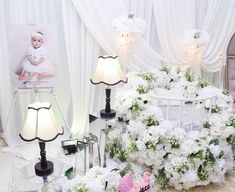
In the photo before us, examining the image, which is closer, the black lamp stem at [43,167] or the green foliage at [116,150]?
the black lamp stem at [43,167]

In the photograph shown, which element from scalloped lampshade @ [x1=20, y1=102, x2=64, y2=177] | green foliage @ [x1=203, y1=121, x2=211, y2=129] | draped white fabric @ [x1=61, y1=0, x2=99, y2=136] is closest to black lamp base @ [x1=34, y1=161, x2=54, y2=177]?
scalloped lampshade @ [x1=20, y1=102, x2=64, y2=177]

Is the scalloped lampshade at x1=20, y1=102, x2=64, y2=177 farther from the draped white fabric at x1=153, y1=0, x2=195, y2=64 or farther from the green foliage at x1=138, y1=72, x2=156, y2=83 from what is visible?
the draped white fabric at x1=153, y1=0, x2=195, y2=64

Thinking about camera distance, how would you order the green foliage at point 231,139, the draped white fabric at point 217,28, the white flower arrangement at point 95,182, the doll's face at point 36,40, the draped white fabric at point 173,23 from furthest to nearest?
the draped white fabric at point 217,28 < the draped white fabric at point 173,23 < the doll's face at point 36,40 < the green foliage at point 231,139 < the white flower arrangement at point 95,182

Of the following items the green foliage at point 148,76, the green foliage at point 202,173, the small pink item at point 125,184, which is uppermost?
the green foliage at point 148,76

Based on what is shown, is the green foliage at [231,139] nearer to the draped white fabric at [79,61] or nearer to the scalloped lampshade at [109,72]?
the scalloped lampshade at [109,72]

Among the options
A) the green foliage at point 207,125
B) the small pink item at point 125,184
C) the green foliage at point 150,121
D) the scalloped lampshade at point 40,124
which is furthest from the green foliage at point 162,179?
the scalloped lampshade at point 40,124

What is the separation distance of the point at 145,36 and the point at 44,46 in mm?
1229

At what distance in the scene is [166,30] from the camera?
352cm

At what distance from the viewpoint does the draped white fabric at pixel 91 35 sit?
127 inches

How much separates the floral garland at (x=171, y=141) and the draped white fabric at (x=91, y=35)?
2.86 ft

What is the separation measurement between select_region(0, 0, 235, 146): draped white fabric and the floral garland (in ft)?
2.86

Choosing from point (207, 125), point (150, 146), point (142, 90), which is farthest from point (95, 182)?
point (207, 125)

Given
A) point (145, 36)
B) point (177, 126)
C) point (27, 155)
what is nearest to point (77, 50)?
point (145, 36)

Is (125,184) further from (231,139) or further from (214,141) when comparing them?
(231,139)
